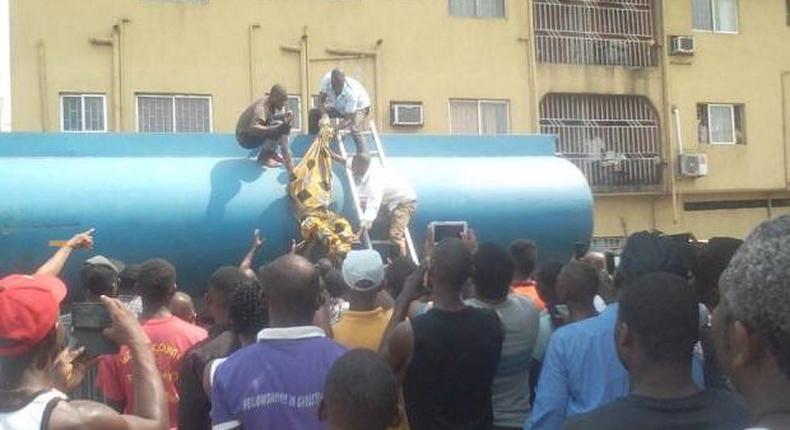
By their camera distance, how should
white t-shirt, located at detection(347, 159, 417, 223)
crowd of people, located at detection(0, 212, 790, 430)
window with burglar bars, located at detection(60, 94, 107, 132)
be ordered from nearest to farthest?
1. crowd of people, located at detection(0, 212, 790, 430)
2. white t-shirt, located at detection(347, 159, 417, 223)
3. window with burglar bars, located at detection(60, 94, 107, 132)

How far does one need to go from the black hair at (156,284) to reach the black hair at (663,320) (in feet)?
9.11

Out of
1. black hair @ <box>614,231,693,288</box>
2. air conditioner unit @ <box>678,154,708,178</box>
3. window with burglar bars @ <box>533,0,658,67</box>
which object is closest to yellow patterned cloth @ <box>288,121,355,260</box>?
black hair @ <box>614,231,693,288</box>

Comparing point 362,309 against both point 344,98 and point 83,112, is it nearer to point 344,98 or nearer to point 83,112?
point 344,98

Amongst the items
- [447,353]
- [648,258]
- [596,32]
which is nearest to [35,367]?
[447,353]

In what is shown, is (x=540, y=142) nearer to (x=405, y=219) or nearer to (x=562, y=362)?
(x=405, y=219)

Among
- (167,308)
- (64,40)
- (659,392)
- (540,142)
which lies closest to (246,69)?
(64,40)

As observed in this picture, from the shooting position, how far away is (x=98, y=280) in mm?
5219

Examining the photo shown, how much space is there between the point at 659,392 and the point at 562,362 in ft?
3.65

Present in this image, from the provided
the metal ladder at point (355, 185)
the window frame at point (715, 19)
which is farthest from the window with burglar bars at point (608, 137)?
the metal ladder at point (355, 185)

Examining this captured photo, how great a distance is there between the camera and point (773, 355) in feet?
6.37

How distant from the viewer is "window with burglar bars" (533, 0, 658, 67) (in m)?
19.8

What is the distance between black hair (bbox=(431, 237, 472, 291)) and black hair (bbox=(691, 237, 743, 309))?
1.11m

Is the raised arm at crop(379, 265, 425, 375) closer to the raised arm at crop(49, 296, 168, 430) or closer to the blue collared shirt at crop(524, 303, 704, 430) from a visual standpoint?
the blue collared shirt at crop(524, 303, 704, 430)

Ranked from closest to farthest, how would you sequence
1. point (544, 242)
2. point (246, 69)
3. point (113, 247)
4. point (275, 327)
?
point (275, 327), point (113, 247), point (544, 242), point (246, 69)
